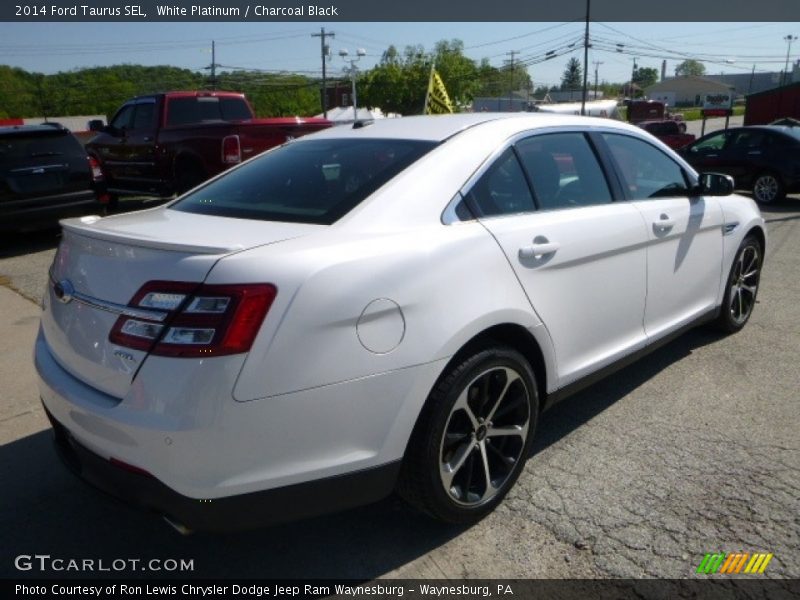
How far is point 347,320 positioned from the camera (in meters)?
2.11

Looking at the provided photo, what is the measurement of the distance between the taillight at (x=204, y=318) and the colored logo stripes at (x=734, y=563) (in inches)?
72.7

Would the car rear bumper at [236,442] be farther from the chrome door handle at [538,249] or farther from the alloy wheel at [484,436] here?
the chrome door handle at [538,249]

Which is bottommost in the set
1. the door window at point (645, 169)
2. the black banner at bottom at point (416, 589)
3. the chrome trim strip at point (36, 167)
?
the black banner at bottom at point (416, 589)

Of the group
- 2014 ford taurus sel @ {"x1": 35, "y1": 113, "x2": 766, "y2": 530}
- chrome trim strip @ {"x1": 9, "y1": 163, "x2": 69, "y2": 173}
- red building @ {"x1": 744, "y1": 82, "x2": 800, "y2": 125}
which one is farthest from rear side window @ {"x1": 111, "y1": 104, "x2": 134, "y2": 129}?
red building @ {"x1": 744, "y1": 82, "x2": 800, "y2": 125}

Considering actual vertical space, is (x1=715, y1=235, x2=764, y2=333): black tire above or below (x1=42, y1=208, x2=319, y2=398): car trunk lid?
below

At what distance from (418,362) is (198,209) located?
1.27 meters

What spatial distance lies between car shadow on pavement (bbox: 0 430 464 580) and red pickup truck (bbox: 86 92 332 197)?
24.5 ft

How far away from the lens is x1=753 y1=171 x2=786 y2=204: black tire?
39.5ft

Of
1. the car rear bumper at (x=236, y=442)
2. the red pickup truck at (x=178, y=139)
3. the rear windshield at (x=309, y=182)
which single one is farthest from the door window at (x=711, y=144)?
the car rear bumper at (x=236, y=442)

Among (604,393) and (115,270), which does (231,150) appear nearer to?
(604,393)

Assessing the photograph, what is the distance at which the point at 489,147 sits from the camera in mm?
2883

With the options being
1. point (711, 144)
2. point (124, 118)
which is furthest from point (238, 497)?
point (711, 144)

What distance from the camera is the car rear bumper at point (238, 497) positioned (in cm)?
203

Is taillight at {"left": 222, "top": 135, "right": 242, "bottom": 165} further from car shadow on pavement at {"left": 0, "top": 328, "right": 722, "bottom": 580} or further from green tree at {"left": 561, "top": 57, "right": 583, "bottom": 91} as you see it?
green tree at {"left": 561, "top": 57, "right": 583, "bottom": 91}
